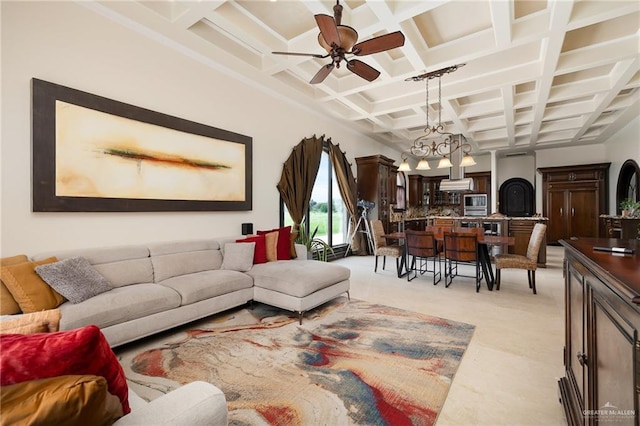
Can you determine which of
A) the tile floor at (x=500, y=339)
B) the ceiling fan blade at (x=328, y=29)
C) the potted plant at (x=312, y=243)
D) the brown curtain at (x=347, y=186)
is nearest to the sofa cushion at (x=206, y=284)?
the tile floor at (x=500, y=339)

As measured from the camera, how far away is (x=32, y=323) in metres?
1.05

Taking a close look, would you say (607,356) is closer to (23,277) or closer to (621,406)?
(621,406)

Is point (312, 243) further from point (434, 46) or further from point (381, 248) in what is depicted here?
point (434, 46)

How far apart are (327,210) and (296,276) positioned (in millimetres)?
3442

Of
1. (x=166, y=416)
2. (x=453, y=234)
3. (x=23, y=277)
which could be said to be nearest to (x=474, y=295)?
(x=453, y=234)

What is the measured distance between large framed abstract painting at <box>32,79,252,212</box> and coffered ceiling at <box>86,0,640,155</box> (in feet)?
3.23

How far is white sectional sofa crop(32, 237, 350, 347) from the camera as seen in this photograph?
2.32 meters

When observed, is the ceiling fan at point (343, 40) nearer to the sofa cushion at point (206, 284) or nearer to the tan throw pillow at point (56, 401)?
the sofa cushion at point (206, 284)

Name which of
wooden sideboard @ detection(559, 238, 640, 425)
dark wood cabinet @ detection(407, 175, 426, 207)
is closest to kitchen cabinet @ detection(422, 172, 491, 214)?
dark wood cabinet @ detection(407, 175, 426, 207)

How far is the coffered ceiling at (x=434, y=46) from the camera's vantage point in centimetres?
297

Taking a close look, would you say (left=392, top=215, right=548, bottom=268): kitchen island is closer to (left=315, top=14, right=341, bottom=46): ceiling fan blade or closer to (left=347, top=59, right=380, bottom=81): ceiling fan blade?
(left=347, top=59, right=380, bottom=81): ceiling fan blade

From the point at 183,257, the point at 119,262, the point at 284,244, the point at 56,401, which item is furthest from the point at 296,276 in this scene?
the point at 56,401

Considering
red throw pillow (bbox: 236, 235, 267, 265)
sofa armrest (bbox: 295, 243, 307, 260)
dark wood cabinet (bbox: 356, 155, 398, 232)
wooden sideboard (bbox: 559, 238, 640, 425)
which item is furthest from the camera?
dark wood cabinet (bbox: 356, 155, 398, 232)

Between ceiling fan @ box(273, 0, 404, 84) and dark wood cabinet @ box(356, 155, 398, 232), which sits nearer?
ceiling fan @ box(273, 0, 404, 84)
